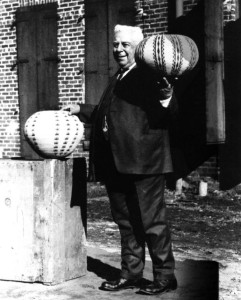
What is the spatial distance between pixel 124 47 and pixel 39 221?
148cm

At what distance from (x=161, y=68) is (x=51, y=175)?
1235 mm

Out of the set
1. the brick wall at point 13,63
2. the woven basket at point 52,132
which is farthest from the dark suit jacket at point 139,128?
the brick wall at point 13,63

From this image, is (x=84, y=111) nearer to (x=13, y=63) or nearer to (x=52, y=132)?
(x=52, y=132)

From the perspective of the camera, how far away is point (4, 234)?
16.9 feet

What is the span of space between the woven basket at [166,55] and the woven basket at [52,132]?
2.78 feet

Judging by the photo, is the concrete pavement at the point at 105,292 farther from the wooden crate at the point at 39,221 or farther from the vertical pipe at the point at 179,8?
the vertical pipe at the point at 179,8

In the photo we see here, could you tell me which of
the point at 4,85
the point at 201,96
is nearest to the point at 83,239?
the point at 201,96

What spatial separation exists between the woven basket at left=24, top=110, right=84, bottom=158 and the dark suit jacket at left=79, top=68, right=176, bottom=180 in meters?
0.42

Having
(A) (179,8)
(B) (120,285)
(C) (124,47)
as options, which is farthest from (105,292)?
(A) (179,8)

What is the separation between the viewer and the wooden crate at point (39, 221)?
4.96 m

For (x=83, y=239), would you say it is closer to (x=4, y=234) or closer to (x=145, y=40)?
(x=4, y=234)

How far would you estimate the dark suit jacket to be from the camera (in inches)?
181

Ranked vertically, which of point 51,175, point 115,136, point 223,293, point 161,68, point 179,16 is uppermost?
point 179,16

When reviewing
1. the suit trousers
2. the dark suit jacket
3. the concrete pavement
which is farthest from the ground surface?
the dark suit jacket
